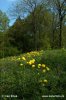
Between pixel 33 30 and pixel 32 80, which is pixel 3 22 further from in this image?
pixel 32 80

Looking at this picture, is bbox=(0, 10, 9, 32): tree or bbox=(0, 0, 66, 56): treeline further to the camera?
bbox=(0, 10, 9, 32): tree

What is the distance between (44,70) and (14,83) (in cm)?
104

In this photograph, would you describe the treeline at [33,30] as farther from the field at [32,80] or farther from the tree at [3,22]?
the field at [32,80]

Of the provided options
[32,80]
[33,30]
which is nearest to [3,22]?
[33,30]

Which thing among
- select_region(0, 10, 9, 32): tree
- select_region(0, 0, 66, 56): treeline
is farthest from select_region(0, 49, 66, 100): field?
select_region(0, 10, 9, 32): tree

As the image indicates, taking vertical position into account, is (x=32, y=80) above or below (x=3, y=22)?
below

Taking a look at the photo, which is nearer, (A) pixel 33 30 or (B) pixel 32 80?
(B) pixel 32 80

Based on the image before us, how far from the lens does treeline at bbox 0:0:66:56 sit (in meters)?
55.5

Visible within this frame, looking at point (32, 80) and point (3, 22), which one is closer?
point (32, 80)

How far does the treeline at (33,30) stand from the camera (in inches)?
2186

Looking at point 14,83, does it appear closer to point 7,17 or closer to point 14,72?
point 14,72

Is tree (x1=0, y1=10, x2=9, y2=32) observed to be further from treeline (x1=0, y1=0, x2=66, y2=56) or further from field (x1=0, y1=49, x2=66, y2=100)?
field (x1=0, y1=49, x2=66, y2=100)

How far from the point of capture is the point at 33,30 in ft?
185

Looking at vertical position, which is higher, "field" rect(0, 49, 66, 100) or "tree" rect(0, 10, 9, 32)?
"tree" rect(0, 10, 9, 32)
